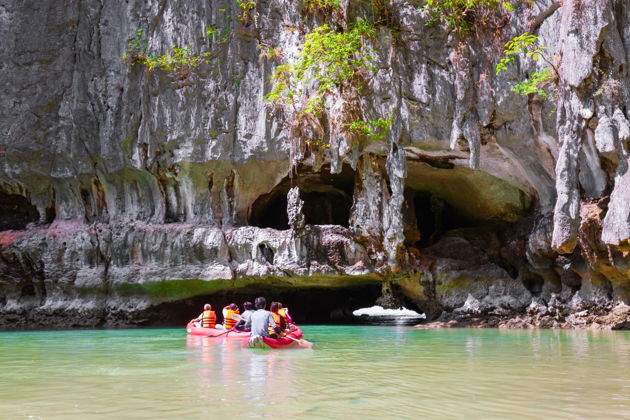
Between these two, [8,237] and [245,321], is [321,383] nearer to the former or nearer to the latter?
[245,321]

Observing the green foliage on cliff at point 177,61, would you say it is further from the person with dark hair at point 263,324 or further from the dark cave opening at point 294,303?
the person with dark hair at point 263,324

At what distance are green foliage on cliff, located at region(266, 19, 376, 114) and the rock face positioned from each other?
357mm

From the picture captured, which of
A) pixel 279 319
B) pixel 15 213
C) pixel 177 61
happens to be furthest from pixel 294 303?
pixel 279 319

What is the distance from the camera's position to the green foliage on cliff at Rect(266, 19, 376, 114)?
16.6 m

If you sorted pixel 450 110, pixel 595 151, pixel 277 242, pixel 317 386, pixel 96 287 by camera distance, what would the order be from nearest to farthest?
pixel 317 386 < pixel 595 151 < pixel 450 110 < pixel 277 242 < pixel 96 287

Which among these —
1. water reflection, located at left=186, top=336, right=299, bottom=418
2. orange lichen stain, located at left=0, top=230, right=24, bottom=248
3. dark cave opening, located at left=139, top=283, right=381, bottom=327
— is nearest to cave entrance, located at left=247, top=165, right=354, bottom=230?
dark cave opening, located at left=139, top=283, right=381, bottom=327

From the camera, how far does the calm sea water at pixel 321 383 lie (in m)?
4.43

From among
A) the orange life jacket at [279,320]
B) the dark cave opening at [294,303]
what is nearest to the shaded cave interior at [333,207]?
the dark cave opening at [294,303]

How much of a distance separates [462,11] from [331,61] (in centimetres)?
373

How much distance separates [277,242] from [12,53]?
1106 cm

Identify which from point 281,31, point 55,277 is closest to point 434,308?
point 281,31

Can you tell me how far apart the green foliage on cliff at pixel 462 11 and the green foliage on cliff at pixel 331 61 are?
5.86 feet

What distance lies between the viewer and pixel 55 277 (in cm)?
1945

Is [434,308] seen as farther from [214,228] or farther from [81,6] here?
[81,6]
